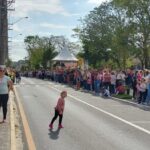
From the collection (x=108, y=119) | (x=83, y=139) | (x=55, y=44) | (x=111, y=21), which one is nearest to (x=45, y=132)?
(x=83, y=139)

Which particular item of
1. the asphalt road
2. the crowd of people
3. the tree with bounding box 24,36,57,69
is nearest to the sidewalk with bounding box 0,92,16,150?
the asphalt road

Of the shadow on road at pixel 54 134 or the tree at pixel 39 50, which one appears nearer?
the shadow on road at pixel 54 134

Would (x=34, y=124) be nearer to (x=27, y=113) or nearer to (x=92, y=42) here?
(x=27, y=113)

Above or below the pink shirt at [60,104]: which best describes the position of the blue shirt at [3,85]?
above

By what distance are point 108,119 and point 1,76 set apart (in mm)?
4252

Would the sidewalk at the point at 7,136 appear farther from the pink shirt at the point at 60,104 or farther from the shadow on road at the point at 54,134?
the pink shirt at the point at 60,104

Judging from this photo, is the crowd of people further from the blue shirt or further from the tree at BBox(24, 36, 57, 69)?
the tree at BBox(24, 36, 57, 69)

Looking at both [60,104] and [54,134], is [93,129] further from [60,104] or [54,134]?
[54,134]

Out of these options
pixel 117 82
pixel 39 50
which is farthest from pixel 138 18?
pixel 39 50

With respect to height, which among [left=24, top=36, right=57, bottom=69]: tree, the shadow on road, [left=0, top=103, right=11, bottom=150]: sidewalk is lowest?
the shadow on road

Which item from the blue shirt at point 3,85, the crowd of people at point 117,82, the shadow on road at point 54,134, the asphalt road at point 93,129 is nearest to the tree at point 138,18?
the crowd of people at point 117,82

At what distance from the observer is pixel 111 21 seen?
267ft

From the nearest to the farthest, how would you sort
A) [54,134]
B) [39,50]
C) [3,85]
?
1. [54,134]
2. [3,85]
3. [39,50]

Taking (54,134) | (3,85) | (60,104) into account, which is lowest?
(54,134)
